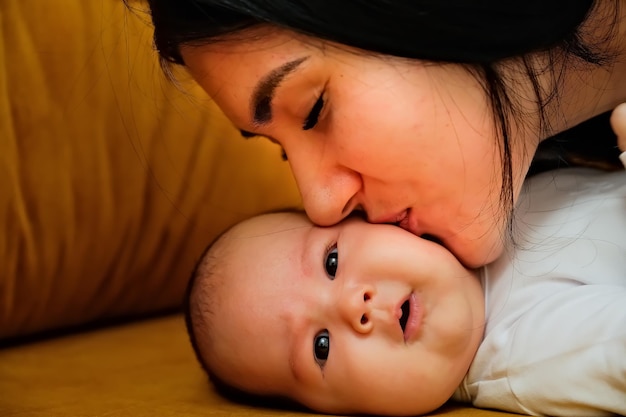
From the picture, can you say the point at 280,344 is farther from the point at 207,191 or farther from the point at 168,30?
the point at 207,191

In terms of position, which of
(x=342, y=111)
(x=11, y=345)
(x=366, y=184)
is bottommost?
(x=11, y=345)

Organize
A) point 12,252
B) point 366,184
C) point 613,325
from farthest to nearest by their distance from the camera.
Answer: point 12,252
point 366,184
point 613,325

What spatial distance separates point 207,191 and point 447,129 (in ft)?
2.40

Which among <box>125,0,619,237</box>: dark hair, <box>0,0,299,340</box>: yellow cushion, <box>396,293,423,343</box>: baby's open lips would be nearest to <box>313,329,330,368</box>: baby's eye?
<box>396,293,423,343</box>: baby's open lips

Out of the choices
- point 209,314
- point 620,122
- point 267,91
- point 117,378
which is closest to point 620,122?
point 620,122

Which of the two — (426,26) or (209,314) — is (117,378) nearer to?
(209,314)

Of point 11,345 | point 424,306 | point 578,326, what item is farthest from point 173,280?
point 578,326

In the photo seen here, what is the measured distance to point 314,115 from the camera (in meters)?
1.19

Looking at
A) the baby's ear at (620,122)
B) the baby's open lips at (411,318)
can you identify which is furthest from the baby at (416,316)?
the baby's ear at (620,122)

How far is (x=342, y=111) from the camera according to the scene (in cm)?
114

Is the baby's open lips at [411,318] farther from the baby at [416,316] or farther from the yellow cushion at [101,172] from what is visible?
the yellow cushion at [101,172]

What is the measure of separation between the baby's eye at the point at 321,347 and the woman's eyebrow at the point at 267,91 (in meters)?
0.30

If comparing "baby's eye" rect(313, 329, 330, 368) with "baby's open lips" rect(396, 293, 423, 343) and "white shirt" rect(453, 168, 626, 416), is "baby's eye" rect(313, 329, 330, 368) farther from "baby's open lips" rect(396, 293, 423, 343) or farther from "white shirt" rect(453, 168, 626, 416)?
"white shirt" rect(453, 168, 626, 416)

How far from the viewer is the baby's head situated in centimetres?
120
